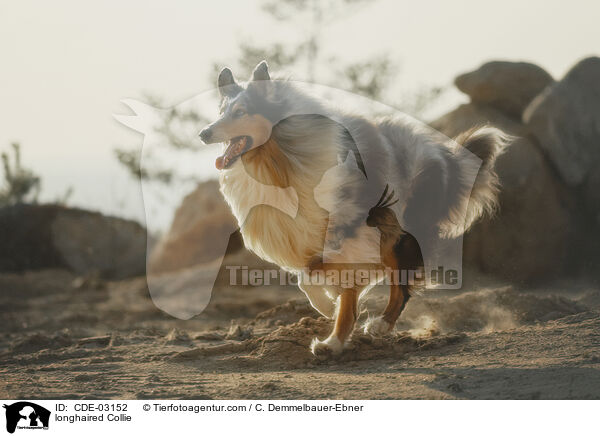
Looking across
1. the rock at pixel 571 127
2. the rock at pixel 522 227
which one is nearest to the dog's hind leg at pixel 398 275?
the rock at pixel 522 227

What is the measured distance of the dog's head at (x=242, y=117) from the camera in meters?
5.45

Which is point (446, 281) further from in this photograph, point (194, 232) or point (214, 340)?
point (194, 232)

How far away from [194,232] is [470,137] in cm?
1185

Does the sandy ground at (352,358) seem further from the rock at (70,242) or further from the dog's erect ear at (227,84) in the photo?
the rock at (70,242)

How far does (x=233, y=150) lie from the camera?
556 cm

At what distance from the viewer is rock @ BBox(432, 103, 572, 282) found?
10688 millimetres

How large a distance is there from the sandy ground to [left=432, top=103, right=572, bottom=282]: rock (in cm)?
180

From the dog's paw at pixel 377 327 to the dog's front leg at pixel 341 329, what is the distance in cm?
49

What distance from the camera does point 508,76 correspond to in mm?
11477

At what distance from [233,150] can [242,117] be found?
0.29 m

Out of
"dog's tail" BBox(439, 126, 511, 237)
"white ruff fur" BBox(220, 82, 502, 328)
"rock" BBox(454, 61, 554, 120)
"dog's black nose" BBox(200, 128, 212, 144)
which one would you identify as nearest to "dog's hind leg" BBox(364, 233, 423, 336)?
"white ruff fur" BBox(220, 82, 502, 328)

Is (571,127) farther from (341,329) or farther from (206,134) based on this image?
(206,134)
